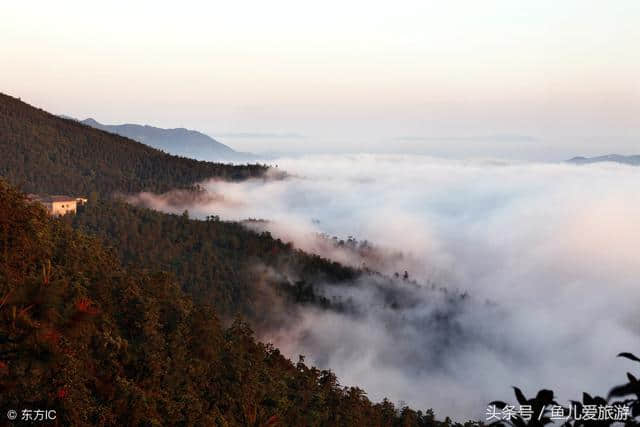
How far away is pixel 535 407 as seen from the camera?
7.18m

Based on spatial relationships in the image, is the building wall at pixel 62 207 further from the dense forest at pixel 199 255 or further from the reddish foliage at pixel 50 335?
the reddish foliage at pixel 50 335

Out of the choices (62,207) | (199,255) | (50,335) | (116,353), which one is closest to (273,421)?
(116,353)

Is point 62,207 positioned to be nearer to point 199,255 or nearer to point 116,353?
point 199,255

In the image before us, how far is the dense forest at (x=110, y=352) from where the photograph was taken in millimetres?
13547

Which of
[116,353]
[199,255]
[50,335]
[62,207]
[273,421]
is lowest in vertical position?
[199,255]

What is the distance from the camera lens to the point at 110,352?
30.2 meters

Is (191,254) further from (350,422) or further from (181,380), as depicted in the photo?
(181,380)

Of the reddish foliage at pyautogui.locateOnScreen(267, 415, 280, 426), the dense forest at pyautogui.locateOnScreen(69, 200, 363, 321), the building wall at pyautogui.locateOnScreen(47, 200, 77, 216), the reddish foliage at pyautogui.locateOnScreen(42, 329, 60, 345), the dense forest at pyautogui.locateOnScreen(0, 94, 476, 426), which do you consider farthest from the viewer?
the building wall at pyautogui.locateOnScreen(47, 200, 77, 216)

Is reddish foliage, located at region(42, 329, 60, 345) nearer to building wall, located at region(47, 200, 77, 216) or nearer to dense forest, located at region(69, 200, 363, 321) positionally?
dense forest, located at region(69, 200, 363, 321)

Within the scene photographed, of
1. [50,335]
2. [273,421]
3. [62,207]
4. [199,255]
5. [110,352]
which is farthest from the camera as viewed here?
[199,255]

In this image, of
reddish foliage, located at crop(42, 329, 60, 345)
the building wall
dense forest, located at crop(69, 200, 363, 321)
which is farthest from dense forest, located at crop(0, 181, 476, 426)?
the building wall

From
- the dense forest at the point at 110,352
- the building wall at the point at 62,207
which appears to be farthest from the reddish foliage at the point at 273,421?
the building wall at the point at 62,207

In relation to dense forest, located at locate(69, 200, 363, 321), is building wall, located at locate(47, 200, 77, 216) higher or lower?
higher

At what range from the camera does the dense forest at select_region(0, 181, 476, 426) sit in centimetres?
1355
